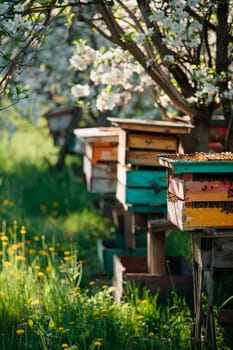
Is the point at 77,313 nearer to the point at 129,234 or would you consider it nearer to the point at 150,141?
the point at 150,141

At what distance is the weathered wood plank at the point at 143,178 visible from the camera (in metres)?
6.52

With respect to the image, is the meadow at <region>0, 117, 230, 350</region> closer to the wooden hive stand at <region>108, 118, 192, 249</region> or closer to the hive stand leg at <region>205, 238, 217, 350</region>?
the hive stand leg at <region>205, 238, 217, 350</region>

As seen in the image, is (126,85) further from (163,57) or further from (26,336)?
(26,336)

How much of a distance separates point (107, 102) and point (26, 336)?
272cm

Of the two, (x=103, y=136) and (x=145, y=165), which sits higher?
(x=103, y=136)

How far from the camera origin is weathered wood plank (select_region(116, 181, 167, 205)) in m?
6.55

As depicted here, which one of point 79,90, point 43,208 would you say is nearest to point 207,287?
point 79,90

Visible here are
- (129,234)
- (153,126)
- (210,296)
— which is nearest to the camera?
(210,296)

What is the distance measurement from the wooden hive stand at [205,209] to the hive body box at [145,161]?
1.63 meters

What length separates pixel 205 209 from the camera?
4547 millimetres

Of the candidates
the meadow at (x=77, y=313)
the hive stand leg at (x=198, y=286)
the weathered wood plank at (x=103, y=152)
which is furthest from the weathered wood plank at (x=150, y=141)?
the hive stand leg at (x=198, y=286)

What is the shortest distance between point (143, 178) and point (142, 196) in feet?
0.53

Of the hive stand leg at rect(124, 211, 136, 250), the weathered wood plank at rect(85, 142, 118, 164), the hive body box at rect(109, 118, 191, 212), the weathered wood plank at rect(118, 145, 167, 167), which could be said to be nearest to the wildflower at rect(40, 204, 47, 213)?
the hive stand leg at rect(124, 211, 136, 250)

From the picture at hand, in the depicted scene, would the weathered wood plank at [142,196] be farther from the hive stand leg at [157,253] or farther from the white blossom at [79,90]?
the white blossom at [79,90]
